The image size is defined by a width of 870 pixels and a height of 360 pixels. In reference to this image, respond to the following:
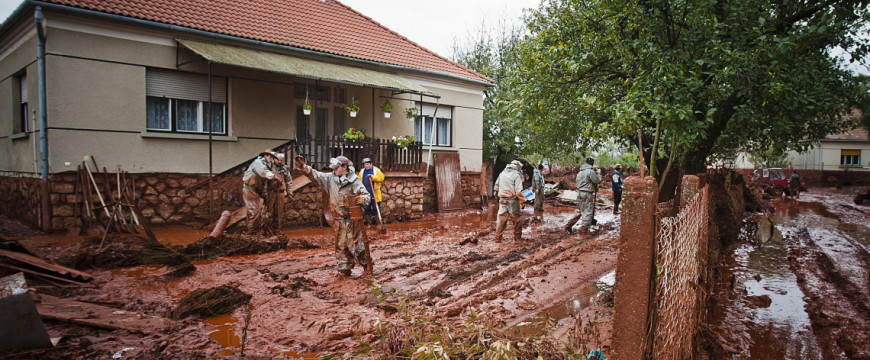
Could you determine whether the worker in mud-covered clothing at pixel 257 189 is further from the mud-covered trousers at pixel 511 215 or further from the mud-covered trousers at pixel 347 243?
the mud-covered trousers at pixel 511 215

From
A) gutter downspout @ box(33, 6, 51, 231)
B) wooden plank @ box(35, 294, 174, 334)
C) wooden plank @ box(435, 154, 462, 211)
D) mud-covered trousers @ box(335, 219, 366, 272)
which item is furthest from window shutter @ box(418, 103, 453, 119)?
wooden plank @ box(35, 294, 174, 334)

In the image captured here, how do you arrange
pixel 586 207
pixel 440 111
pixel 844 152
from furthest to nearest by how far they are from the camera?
pixel 844 152 < pixel 440 111 < pixel 586 207

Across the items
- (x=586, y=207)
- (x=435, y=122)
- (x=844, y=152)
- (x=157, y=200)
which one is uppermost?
(x=435, y=122)

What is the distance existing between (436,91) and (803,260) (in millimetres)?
11716

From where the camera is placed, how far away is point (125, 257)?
7227mm

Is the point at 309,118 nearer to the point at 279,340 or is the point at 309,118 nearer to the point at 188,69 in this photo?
the point at 188,69

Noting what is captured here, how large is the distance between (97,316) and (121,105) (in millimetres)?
7459

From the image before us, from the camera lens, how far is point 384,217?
1352 centimetres

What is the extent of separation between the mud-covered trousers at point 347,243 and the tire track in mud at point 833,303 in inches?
224

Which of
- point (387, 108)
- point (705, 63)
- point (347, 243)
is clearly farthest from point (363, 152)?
point (705, 63)

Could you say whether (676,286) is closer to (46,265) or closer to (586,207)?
(46,265)

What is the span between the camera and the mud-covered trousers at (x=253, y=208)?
32.1 feet

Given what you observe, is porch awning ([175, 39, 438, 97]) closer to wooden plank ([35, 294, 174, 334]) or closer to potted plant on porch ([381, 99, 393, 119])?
potted plant on porch ([381, 99, 393, 119])

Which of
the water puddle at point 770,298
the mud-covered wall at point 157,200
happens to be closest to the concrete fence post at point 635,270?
the water puddle at point 770,298
